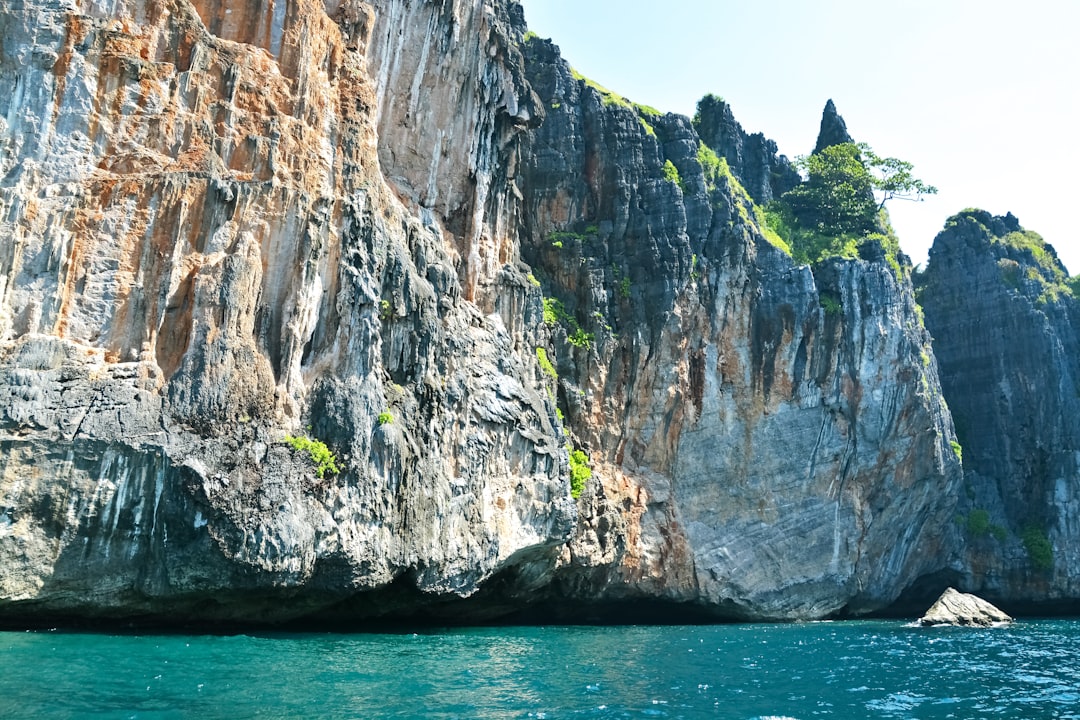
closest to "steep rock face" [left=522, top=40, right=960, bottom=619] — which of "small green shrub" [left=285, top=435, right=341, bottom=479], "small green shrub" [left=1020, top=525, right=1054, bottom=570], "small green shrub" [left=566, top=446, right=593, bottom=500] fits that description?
"small green shrub" [left=566, top=446, right=593, bottom=500]

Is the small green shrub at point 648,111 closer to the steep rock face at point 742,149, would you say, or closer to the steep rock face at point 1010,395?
the steep rock face at point 742,149

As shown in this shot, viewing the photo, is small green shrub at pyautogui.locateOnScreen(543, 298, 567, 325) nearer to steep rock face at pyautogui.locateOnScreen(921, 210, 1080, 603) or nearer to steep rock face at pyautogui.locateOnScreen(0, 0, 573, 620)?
steep rock face at pyautogui.locateOnScreen(0, 0, 573, 620)

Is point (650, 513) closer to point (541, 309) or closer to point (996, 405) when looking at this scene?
point (541, 309)

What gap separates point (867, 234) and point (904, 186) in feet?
25.1

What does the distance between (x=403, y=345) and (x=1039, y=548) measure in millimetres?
40155

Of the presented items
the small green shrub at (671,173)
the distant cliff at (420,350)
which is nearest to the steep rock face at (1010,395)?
the distant cliff at (420,350)

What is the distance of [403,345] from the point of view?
28625 millimetres

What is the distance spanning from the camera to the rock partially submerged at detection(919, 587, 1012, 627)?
1516 inches

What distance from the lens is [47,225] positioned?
22.9 m

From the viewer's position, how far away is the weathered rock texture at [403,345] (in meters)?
22.5

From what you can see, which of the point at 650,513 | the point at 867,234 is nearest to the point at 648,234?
the point at 650,513

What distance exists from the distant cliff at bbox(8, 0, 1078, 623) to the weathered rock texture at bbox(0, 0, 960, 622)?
0.11 metres

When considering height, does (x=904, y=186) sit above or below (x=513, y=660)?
above

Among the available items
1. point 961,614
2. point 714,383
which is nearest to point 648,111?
point 714,383
